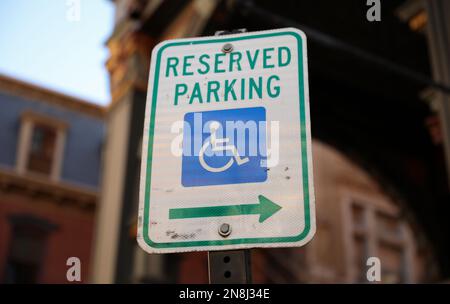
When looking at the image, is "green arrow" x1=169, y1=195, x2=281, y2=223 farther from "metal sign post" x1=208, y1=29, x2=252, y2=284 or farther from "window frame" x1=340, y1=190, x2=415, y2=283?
"window frame" x1=340, y1=190, x2=415, y2=283

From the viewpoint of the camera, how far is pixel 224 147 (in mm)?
2846

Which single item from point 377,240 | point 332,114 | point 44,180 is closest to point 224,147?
point 332,114

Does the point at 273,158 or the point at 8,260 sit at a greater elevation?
the point at 8,260

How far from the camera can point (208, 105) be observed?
2998mm

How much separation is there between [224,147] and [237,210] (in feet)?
0.93

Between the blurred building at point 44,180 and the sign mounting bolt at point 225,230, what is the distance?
60.9ft

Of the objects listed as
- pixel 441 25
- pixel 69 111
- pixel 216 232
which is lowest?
pixel 216 232

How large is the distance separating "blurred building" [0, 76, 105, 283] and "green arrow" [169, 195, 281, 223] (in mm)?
18458

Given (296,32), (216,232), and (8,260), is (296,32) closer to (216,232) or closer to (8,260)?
(216,232)

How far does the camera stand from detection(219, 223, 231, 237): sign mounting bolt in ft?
8.75

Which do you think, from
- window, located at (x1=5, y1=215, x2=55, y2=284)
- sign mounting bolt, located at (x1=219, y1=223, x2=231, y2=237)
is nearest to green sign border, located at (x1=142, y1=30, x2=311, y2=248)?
sign mounting bolt, located at (x1=219, y1=223, x2=231, y2=237)
